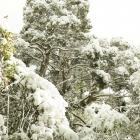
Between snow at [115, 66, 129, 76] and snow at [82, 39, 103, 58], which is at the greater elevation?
snow at [82, 39, 103, 58]

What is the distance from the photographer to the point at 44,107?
781 cm

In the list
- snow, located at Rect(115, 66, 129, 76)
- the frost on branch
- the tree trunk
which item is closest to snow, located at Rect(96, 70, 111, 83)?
snow, located at Rect(115, 66, 129, 76)

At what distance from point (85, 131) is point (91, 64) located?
14.7 feet

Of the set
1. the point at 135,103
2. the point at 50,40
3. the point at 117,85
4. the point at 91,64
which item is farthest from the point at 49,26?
the point at 135,103

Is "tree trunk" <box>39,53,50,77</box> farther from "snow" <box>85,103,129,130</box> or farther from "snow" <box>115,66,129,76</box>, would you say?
"snow" <box>85,103,129,130</box>

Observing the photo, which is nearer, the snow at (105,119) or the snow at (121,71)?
the snow at (105,119)

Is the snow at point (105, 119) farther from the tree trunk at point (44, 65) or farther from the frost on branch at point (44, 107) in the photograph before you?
the tree trunk at point (44, 65)

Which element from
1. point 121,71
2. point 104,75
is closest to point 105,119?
point 104,75

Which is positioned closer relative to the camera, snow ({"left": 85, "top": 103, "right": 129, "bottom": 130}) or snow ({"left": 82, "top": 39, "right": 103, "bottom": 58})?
snow ({"left": 85, "top": 103, "right": 129, "bottom": 130})

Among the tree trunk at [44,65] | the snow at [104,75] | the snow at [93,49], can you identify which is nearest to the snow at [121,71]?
the snow at [104,75]

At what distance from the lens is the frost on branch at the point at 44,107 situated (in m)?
7.79

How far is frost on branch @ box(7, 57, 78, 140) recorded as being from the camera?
25.6 ft

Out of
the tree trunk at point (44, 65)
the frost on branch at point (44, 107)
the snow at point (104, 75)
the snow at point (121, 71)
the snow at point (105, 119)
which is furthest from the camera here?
the tree trunk at point (44, 65)

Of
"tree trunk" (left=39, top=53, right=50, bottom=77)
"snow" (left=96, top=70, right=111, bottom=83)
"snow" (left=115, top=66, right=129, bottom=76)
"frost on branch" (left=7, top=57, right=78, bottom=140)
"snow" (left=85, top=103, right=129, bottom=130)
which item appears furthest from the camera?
"tree trunk" (left=39, top=53, right=50, bottom=77)
